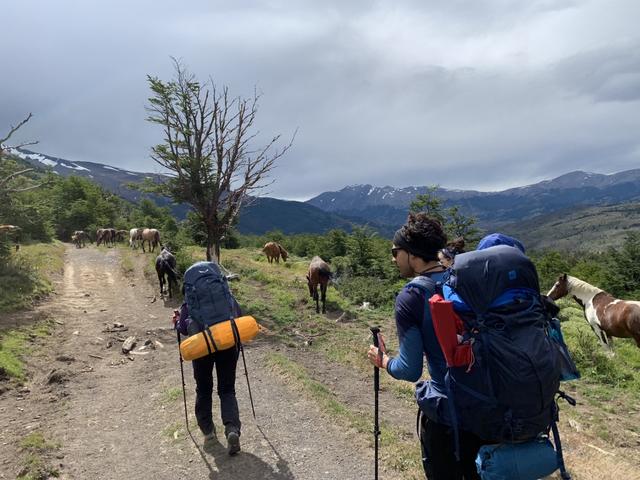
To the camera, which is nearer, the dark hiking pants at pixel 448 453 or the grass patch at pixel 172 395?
the dark hiking pants at pixel 448 453

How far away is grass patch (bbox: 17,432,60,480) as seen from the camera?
5167mm

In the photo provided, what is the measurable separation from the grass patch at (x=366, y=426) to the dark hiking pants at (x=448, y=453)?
97.3 inches

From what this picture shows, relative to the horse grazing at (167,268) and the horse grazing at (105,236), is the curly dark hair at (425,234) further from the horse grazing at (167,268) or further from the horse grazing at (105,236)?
the horse grazing at (105,236)

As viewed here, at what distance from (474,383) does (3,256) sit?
19622 millimetres

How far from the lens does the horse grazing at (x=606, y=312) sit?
10469 mm

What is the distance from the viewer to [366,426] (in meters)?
6.13

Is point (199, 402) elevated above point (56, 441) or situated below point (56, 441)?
above

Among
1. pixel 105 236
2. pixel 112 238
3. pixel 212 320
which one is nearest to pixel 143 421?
pixel 212 320

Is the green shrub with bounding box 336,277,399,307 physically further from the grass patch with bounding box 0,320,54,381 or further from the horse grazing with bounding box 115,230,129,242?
the horse grazing with bounding box 115,230,129,242

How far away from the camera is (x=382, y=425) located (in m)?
6.30

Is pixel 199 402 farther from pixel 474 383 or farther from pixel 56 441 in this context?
pixel 474 383

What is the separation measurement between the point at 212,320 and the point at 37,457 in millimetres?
3022

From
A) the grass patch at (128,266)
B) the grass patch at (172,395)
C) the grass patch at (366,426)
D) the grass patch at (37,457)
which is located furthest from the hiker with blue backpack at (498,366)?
the grass patch at (128,266)

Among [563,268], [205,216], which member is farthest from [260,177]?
[563,268]
